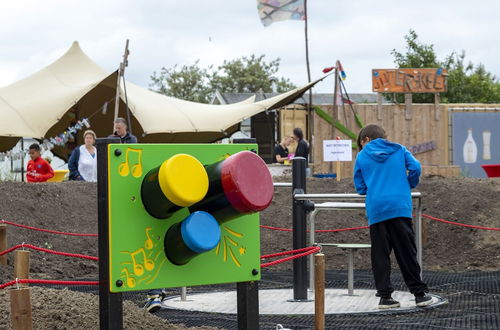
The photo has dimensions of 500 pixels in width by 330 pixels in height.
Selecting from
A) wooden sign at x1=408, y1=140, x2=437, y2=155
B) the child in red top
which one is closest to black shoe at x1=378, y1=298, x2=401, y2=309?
the child in red top

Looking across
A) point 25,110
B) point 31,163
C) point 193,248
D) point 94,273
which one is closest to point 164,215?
point 193,248

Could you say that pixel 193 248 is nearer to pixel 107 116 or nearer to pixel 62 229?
pixel 62 229

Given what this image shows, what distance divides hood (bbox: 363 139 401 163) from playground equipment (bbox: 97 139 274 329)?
12.1 ft

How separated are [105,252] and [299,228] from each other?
179 inches

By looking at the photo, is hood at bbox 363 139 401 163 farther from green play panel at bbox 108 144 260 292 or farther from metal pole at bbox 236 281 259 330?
green play panel at bbox 108 144 260 292

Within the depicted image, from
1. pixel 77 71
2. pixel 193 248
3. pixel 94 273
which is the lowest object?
pixel 94 273

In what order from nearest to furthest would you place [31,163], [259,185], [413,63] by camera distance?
1. [259,185]
2. [31,163]
3. [413,63]

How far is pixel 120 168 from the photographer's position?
462 cm

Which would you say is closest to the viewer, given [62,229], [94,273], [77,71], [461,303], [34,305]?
[34,305]

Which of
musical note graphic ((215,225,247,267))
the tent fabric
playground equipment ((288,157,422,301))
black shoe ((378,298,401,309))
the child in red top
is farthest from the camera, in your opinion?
the tent fabric

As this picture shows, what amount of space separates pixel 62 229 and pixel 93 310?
9.62 m

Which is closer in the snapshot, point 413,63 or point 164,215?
point 164,215

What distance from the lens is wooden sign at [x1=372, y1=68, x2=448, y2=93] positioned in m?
26.3

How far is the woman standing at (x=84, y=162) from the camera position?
15.3 metres
